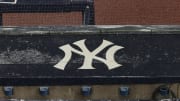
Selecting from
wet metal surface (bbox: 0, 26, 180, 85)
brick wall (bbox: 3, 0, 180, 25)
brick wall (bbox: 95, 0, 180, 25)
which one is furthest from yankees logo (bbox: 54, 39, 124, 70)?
brick wall (bbox: 95, 0, 180, 25)

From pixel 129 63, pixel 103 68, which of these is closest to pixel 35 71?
pixel 103 68

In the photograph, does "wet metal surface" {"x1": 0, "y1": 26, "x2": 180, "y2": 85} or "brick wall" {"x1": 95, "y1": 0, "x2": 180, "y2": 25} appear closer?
"wet metal surface" {"x1": 0, "y1": 26, "x2": 180, "y2": 85}

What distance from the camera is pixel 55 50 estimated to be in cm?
830

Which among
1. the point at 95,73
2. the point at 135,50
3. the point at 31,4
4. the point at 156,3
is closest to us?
the point at 95,73

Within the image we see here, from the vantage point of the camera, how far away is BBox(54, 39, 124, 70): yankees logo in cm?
798

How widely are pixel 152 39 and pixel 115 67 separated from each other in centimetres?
115

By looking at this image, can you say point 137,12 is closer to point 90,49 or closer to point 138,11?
point 138,11

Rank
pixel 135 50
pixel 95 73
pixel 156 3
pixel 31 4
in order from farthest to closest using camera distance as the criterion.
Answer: pixel 156 3, pixel 31 4, pixel 135 50, pixel 95 73

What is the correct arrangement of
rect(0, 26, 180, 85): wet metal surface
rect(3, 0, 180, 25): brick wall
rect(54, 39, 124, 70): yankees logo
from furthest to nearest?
1. rect(3, 0, 180, 25): brick wall
2. rect(54, 39, 124, 70): yankees logo
3. rect(0, 26, 180, 85): wet metal surface

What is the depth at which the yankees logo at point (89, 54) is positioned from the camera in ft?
26.2

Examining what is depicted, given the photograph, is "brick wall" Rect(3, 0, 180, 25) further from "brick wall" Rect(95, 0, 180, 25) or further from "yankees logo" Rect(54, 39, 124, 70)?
"yankees logo" Rect(54, 39, 124, 70)

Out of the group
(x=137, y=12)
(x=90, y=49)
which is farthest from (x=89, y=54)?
(x=137, y=12)

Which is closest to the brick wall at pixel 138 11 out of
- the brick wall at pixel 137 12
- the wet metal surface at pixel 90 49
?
the brick wall at pixel 137 12

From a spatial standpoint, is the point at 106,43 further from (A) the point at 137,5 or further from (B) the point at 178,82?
(A) the point at 137,5
